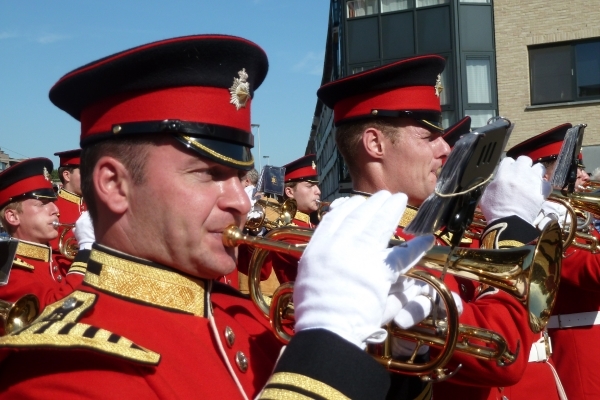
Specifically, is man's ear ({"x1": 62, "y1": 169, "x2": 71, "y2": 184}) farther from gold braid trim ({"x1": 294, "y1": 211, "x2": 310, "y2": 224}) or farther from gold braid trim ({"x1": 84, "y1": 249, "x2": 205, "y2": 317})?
gold braid trim ({"x1": 84, "y1": 249, "x2": 205, "y2": 317})

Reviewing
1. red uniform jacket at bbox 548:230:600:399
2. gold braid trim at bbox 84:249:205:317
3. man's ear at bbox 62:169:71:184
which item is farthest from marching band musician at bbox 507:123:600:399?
man's ear at bbox 62:169:71:184

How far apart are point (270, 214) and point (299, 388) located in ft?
Result: 19.8

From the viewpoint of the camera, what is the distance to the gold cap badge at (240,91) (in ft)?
6.80

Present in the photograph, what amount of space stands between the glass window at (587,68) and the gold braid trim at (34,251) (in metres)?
14.3

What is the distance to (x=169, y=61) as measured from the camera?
6.40 ft

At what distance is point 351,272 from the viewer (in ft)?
5.81

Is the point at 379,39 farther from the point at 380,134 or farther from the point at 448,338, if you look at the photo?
the point at 448,338

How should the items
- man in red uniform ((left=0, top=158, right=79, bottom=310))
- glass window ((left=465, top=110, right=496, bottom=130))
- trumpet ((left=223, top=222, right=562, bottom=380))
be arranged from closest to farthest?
trumpet ((left=223, top=222, right=562, bottom=380))
man in red uniform ((left=0, top=158, right=79, bottom=310))
glass window ((left=465, top=110, right=496, bottom=130))

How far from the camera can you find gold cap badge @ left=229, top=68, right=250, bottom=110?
2.07 m

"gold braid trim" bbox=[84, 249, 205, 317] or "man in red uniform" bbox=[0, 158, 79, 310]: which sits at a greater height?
"gold braid trim" bbox=[84, 249, 205, 317]

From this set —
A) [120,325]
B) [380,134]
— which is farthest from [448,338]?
[380,134]

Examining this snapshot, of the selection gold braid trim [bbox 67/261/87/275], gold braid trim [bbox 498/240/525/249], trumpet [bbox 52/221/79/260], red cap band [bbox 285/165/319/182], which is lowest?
trumpet [bbox 52/221/79/260]

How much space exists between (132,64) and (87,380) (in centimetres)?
87

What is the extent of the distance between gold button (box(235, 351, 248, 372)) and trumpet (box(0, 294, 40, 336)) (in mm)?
1773
